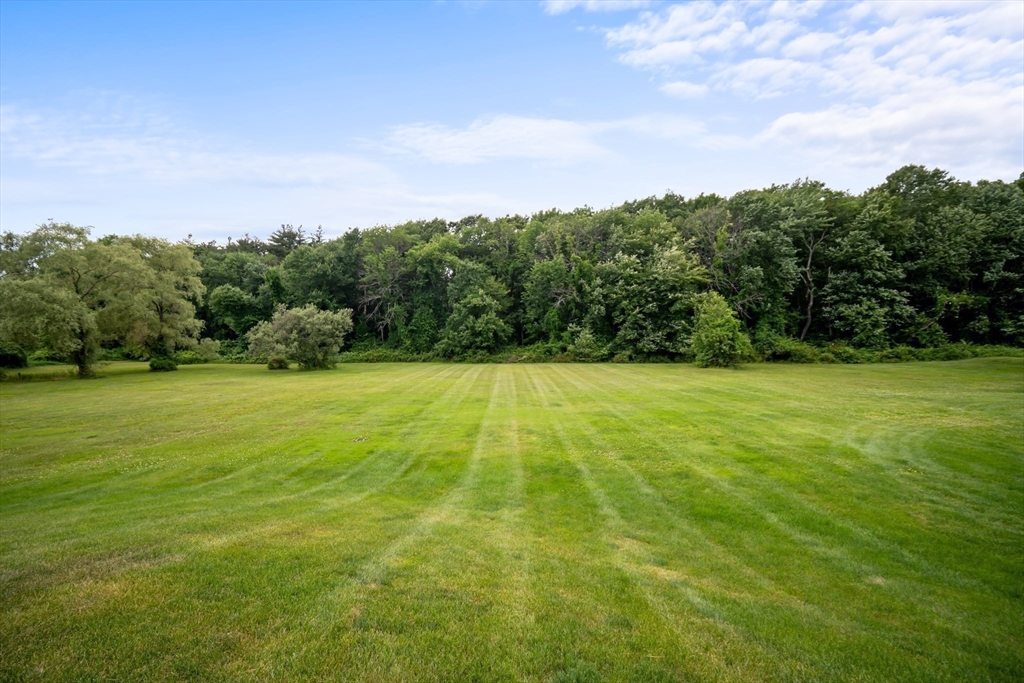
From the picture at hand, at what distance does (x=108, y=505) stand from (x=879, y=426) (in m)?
15.5

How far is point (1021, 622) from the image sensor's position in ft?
13.2

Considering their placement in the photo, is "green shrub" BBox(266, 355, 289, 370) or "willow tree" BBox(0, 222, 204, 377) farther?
"green shrub" BBox(266, 355, 289, 370)

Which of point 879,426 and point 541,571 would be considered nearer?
point 541,571

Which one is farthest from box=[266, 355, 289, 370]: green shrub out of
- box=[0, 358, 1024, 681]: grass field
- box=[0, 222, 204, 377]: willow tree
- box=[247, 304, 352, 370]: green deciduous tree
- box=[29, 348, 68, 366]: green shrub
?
box=[0, 358, 1024, 681]: grass field

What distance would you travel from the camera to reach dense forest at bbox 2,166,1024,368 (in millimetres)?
32312

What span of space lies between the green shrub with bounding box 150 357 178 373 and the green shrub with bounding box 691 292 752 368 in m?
37.4

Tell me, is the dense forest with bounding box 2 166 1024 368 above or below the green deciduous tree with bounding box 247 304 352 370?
above

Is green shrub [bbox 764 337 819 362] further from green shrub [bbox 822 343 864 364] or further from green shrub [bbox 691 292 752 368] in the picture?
green shrub [bbox 691 292 752 368]

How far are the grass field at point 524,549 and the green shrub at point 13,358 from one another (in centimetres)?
2718

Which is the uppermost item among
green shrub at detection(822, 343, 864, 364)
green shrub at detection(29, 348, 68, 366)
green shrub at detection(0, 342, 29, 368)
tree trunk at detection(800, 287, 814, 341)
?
tree trunk at detection(800, 287, 814, 341)

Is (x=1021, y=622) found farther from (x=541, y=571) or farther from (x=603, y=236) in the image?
(x=603, y=236)

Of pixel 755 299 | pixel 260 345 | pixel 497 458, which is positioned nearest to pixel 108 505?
pixel 497 458

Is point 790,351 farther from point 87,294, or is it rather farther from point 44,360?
point 44,360

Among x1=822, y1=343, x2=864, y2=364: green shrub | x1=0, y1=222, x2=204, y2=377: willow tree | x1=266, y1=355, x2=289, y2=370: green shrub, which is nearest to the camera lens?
x1=0, y1=222, x2=204, y2=377: willow tree
